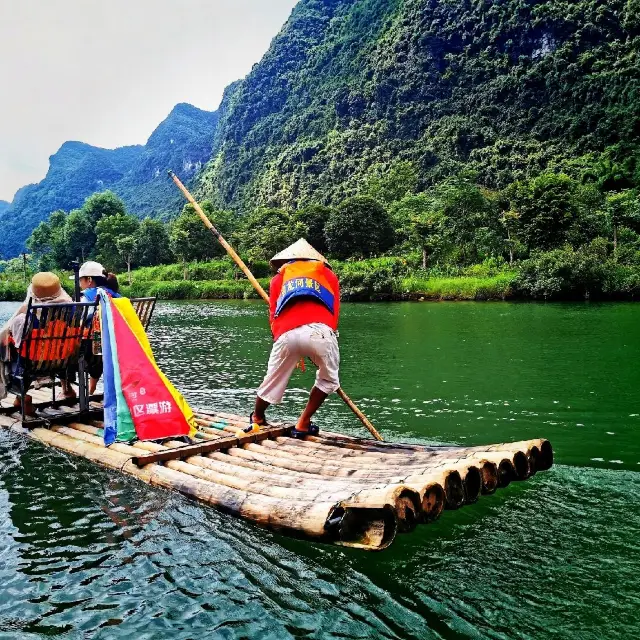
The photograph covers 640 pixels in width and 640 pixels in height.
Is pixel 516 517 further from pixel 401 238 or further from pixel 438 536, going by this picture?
pixel 401 238

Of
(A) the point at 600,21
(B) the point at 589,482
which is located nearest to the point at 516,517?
(B) the point at 589,482

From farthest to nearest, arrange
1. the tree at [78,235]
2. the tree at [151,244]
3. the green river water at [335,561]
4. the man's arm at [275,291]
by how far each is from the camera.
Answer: the tree at [78,235] → the tree at [151,244] → the man's arm at [275,291] → the green river water at [335,561]

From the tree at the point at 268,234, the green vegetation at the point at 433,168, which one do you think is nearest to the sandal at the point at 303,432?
the green vegetation at the point at 433,168

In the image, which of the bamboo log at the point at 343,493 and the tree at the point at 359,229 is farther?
the tree at the point at 359,229

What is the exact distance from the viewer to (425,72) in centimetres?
11662

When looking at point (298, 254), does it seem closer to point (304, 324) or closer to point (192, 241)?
point (304, 324)

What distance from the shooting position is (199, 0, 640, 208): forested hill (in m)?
81.4

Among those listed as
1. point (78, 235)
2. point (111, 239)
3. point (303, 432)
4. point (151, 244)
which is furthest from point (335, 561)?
point (78, 235)

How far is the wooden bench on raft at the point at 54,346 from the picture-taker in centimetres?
664

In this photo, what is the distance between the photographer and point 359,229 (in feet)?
195

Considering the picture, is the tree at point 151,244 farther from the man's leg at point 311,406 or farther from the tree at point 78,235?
the man's leg at point 311,406

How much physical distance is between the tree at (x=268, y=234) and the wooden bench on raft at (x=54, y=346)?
52.2 meters

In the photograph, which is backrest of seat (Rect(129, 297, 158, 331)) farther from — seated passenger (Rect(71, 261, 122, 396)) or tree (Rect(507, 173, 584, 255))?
tree (Rect(507, 173, 584, 255))

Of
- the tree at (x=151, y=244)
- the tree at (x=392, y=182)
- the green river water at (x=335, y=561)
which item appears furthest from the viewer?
the tree at (x=392, y=182)
